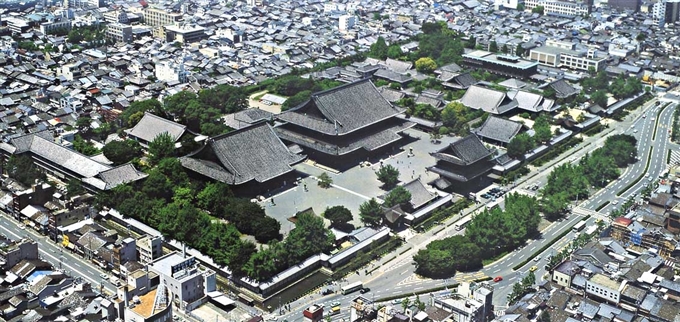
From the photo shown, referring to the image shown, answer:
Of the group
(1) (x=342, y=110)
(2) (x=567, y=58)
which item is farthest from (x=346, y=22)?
(1) (x=342, y=110)

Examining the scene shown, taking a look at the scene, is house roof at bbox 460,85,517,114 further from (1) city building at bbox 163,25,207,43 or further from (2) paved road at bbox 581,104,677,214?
(1) city building at bbox 163,25,207,43

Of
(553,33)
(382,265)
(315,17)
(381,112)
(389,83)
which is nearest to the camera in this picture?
(382,265)

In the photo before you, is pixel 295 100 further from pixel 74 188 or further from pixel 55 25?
pixel 55 25

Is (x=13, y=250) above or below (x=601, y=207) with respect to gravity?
above

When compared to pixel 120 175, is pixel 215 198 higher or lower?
lower

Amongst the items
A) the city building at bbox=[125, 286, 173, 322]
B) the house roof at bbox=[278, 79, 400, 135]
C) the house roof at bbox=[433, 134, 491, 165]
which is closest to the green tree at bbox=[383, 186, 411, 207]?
the house roof at bbox=[433, 134, 491, 165]

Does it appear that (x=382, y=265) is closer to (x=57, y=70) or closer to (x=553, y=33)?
(x=57, y=70)

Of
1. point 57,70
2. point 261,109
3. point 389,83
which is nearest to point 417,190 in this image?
point 261,109

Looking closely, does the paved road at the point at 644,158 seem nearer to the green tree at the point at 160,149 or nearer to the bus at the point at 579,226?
the bus at the point at 579,226
